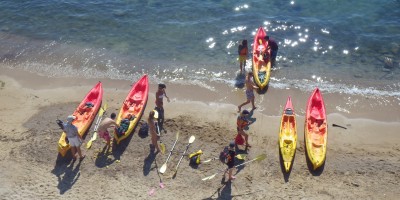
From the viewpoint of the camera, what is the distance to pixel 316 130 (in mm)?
15711

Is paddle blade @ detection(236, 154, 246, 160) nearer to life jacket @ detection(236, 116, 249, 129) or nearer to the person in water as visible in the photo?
life jacket @ detection(236, 116, 249, 129)

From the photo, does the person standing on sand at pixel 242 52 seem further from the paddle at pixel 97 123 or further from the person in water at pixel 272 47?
the paddle at pixel 97 123

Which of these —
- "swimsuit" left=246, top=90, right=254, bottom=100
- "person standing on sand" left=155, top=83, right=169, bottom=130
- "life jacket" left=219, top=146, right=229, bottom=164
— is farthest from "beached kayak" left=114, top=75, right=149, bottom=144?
"swimsuit" left=246, top=90, right=254, bottom=100

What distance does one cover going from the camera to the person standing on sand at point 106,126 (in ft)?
47.0

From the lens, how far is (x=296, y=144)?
15.4 metres

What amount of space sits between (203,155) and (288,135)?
3.38m

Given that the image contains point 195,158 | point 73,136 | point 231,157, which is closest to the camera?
point 231,157

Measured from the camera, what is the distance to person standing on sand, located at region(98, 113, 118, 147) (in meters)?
14.3

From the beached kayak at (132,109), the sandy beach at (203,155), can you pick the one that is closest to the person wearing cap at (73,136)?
Result: the sandy beach at (203,155)

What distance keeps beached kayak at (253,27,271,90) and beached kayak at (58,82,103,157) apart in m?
7.22

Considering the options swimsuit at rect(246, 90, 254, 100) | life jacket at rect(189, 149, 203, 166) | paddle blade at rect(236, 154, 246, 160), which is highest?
swimsuit at rect(246, 90, 254, 100)

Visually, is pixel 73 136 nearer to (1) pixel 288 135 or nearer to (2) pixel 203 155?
(2) pixel 203 155

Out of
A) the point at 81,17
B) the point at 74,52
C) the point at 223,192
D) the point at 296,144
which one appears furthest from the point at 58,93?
the point at 296,144

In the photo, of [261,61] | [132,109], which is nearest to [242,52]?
[261,61]
